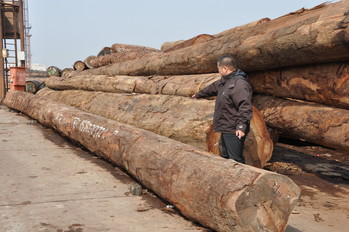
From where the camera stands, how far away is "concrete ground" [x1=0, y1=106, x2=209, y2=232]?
3033mm

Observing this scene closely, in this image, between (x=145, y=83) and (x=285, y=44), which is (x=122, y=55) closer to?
(x=145, y=83)

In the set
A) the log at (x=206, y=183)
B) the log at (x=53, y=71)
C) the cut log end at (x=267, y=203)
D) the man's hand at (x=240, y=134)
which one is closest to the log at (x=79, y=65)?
the log at (x=53, y=71)

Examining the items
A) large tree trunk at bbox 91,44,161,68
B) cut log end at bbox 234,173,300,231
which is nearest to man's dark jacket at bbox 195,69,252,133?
cut log end at bbox 234,173,300,231

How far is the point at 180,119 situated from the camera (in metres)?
5.44

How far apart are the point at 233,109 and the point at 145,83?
4.31m

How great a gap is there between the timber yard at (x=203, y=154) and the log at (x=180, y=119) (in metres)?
0.02

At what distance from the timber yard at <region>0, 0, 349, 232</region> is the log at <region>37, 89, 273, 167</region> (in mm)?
22

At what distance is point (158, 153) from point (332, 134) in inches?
90.7

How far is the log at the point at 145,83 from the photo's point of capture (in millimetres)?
6207

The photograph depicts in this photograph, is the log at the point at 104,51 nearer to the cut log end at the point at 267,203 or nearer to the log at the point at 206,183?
the log at the point at 206,183

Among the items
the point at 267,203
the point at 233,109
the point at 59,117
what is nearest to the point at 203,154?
the point at 233,109

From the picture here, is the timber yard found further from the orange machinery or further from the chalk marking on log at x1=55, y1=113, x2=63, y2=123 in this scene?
the orange machinery

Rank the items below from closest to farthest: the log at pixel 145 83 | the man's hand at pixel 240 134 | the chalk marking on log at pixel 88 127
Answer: the man's hand at pixel 240 134, the chalk marking on log at pixel 88 127, the log at pixel 145 83

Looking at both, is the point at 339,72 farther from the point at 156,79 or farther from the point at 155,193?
the point at 156,79
